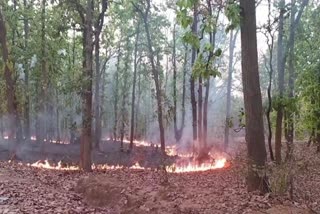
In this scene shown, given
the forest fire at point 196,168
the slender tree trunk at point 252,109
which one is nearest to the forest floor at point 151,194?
the slender tree trunk at point 252,109

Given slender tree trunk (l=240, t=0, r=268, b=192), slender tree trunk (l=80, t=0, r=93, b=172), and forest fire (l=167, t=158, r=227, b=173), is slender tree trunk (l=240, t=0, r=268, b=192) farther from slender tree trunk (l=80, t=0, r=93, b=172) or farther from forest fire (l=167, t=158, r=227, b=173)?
slender tree trunk (l=80, t=0, r=93, b=172)

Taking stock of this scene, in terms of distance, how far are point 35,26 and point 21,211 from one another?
62.3 ft

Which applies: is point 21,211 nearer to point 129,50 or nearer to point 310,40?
point 310,40

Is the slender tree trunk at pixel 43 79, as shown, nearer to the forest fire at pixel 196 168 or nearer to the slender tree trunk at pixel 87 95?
the slender tree trunk at pixel 87 95

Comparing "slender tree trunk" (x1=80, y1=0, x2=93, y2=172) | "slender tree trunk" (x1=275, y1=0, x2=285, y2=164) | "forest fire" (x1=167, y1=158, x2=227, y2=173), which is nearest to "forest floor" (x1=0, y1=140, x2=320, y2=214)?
"slender tree trunk" (x1=80, y1=0, x2=93, y2=172)

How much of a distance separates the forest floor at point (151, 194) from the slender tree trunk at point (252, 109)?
14.1 inches

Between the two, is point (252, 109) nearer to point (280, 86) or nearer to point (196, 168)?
point (280, 86)

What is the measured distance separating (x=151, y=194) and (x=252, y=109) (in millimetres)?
3199

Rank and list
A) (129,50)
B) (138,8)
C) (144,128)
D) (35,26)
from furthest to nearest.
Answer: (144,128) → (129,50) → (35,26) → (138,8)

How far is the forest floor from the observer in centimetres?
757

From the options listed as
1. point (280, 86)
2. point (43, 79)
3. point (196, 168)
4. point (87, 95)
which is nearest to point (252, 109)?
point (280, 86)

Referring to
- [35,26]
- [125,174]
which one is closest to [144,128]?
[35,26]

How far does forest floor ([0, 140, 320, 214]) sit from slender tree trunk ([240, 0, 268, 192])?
14.1 inches

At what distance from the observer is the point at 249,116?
841 cm
